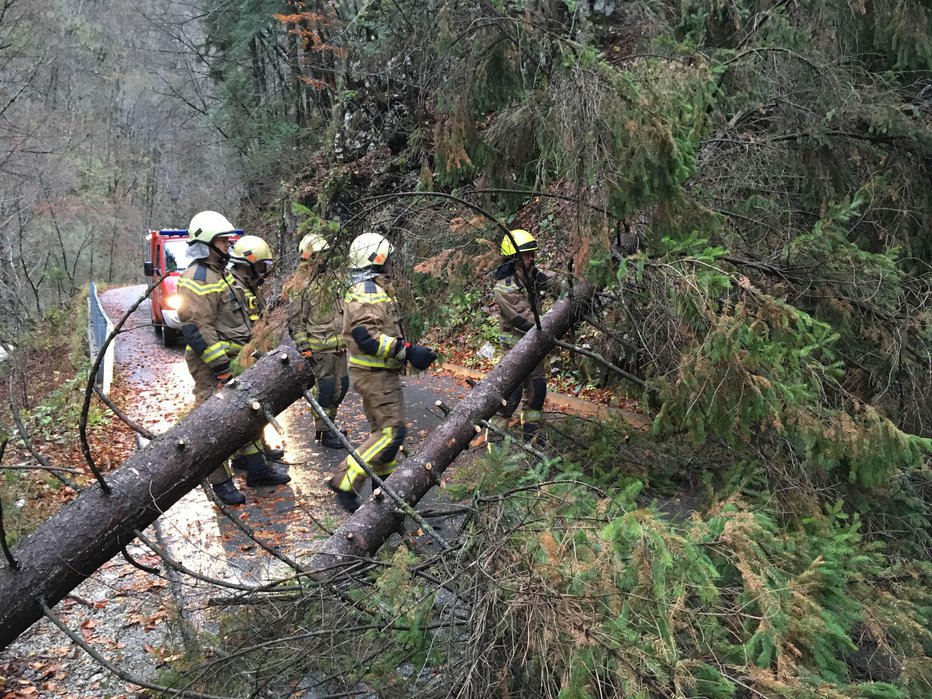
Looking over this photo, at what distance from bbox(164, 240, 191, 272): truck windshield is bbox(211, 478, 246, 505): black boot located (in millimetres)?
8531

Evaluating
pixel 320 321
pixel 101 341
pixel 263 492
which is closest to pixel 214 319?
pixel 320 321

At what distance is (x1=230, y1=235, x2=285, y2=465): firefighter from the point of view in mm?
6121

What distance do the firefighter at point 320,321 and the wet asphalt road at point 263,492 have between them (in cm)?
48

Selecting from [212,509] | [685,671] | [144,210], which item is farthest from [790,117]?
[144,210]

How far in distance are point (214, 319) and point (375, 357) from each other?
1.69 meters

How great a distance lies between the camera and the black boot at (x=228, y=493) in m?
5.56

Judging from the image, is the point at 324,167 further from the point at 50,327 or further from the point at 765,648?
the point at 765,648

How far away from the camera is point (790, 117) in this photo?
16.8ft

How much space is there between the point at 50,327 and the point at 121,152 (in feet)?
58.4

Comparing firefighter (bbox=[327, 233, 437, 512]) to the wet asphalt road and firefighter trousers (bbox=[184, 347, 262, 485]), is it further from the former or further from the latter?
firefighter trousers (bbox=[184, 347, 262, 485])

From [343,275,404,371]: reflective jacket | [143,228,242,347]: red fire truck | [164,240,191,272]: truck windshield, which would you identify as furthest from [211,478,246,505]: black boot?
[164,240,191,272]: truck windshield

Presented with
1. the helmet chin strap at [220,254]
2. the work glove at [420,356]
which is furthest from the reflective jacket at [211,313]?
the work glove at [420,356]

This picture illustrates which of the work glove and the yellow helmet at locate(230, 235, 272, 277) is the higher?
the yellow helmet at locate(230, 235, 272, 277)

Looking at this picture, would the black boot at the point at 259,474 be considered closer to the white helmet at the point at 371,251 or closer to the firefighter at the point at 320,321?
the firefighter at the point at 320,321
